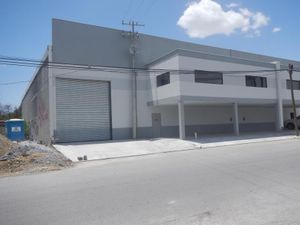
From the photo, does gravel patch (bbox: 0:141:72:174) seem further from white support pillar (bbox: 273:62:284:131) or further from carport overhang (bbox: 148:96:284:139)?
white support pillar (bbox: 273:62:284:131)

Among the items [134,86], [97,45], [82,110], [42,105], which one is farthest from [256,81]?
[42,105]

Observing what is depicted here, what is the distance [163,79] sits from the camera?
2592 centimetres

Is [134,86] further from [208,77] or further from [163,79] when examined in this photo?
[208,77]

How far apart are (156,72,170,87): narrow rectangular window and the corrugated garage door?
4643 mm

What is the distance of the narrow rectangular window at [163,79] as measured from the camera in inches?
986

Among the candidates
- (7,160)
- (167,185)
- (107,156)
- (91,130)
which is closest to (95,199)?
(167,185)

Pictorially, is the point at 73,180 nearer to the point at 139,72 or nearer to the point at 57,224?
the point at 57,224

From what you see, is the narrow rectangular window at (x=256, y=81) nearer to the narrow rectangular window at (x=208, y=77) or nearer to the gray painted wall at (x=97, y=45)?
the narrow rectangular window at (x=208, y=77)

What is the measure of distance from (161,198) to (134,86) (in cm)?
2088

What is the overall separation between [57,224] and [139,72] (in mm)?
23023

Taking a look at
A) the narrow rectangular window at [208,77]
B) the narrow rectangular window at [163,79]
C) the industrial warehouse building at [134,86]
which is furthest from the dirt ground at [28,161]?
the narrow rectangular window at [208,77]

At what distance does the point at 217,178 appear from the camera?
28.5 feet

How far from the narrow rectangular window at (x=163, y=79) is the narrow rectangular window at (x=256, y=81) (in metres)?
8.70

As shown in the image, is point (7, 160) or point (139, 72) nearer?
point (7, 160)
